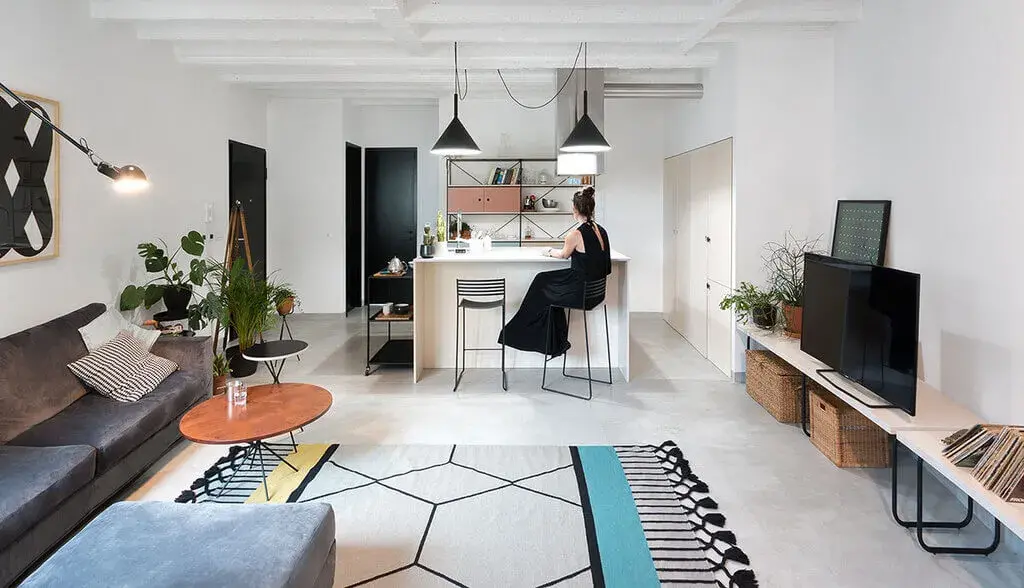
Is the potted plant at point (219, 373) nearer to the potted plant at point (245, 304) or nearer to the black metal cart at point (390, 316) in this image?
the potted plant at point (245, 304)

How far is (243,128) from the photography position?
257 inches

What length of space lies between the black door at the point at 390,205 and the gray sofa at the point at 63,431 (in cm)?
484

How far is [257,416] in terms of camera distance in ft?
9.39

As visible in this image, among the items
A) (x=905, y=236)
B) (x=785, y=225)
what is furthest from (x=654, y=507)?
(x=785, y=225)

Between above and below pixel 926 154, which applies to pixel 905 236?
below

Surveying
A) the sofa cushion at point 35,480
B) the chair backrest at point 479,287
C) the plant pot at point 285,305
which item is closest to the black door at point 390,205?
the plant pot at point 285,305

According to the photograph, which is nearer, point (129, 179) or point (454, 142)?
point (129, 179)

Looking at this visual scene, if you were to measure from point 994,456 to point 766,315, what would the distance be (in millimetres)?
2234

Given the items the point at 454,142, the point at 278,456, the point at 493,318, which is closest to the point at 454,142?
the point at 454,142

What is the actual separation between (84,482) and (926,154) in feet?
14.4

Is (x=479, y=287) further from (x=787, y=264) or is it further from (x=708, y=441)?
(x=787, y=264)

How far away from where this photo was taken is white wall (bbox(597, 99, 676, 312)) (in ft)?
25.0

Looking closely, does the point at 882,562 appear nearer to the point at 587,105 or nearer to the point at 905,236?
the point at 905,236

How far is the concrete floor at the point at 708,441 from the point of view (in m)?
2.41
